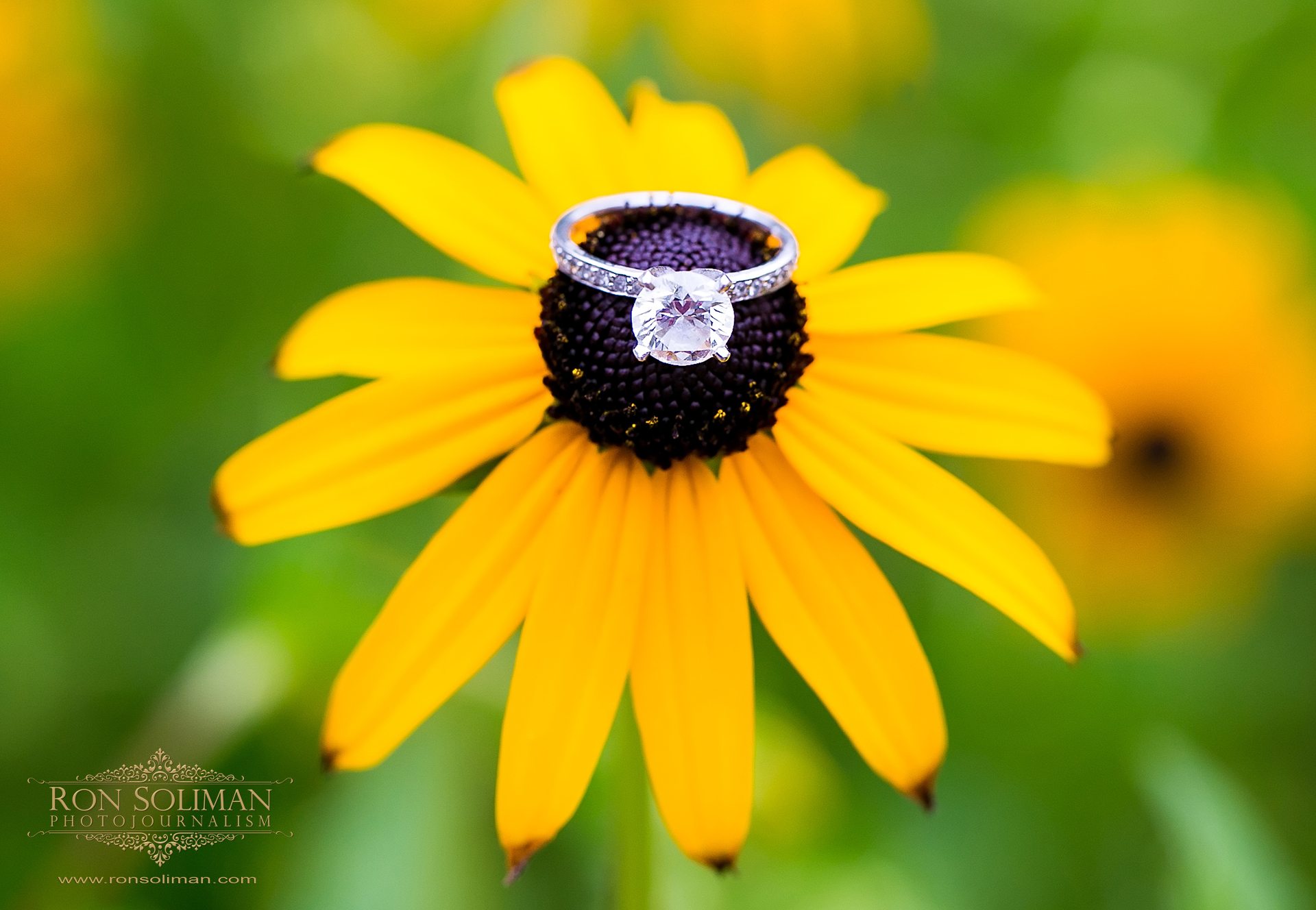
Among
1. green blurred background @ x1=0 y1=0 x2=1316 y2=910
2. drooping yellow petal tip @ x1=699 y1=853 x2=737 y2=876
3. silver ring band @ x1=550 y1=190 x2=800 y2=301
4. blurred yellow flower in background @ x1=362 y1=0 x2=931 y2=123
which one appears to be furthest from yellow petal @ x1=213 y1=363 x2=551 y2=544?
blurred yellow flower in background @ x1=362 y1=0 x2=931 y2=123

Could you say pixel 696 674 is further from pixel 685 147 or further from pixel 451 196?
pixel 685 147

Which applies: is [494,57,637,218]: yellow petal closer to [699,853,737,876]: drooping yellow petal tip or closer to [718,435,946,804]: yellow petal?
[718,435,946,804]: yellow petal

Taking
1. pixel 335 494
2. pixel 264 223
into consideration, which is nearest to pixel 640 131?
pixel 335 494

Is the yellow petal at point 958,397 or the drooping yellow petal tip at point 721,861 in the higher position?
the yellow petal at point 958,397

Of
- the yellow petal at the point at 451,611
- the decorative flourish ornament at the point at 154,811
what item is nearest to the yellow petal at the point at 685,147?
the yellow petal at the point at 451,611

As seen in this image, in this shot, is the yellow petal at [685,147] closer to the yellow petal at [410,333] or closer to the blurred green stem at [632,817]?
the yellow petal at [410,333]
